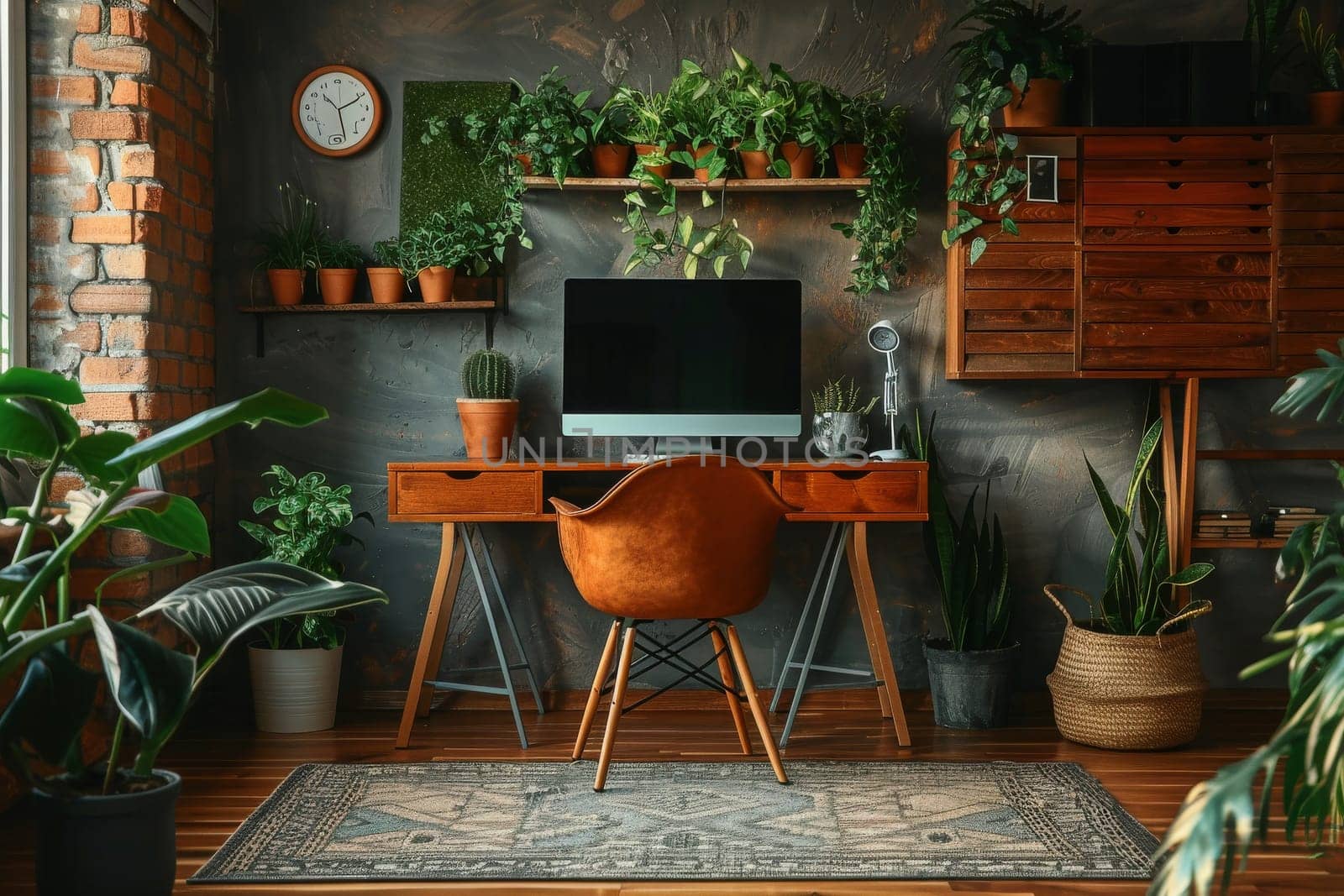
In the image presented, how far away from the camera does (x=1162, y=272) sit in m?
3.53

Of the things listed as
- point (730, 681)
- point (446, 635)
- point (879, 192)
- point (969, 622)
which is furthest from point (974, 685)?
point (446, 635)

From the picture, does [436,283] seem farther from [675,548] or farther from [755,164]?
[675,548]

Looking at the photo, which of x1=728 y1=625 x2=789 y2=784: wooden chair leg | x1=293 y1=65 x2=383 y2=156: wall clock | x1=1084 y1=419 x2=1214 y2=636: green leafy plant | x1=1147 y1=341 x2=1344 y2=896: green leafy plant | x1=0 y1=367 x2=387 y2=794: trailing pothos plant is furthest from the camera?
x1=293 y1=65 x2=383 y2=156: wall clock

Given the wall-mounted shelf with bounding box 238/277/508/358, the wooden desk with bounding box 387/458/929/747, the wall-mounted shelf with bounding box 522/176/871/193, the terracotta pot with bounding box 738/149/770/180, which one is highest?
the terracotta pot with bounding box 738/149/770/180

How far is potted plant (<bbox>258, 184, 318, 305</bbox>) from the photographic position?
12.0ft

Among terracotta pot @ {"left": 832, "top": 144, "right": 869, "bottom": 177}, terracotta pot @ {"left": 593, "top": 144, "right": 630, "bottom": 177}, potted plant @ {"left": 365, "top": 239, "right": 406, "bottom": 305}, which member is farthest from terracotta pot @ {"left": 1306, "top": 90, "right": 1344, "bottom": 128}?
potted plant @ {"left": 365, "top": 239, "right": 406, "bottom": 305}

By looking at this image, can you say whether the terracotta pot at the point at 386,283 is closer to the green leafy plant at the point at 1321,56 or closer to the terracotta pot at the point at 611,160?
the terracotta pot at the point at 611,160

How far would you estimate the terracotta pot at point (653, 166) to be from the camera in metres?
3.57

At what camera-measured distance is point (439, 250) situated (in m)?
3.67

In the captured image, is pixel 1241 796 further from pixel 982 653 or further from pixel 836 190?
pixel 836 190

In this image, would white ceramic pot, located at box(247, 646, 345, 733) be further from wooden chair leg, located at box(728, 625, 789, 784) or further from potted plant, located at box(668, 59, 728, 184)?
potted plant, located at box(668, 59, 728, 184)

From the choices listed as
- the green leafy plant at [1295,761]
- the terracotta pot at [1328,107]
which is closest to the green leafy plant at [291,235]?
the green leafy plant at [1295,761]

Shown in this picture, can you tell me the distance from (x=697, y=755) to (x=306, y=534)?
1.30m

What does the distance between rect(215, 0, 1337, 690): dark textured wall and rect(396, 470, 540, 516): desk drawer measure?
471 millimetres
